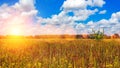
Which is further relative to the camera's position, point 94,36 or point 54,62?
Answer: point 94,36

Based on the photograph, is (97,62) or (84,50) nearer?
(97,62)

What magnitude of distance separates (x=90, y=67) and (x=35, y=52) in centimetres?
408

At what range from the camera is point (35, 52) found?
14242 mm

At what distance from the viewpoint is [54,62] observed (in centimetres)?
1115

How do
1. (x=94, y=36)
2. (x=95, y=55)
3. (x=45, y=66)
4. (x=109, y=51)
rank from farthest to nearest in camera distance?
(x=94, y=36)
(x=109, y=51)
(x=95, y=55)
(x=45, y=66)

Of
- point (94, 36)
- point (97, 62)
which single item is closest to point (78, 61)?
point (97, 62)

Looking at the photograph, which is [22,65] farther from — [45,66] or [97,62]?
[97,62]

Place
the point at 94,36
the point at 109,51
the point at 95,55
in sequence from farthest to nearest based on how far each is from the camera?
the point at 94,36 < the point at 109,51 < the point at 95,55

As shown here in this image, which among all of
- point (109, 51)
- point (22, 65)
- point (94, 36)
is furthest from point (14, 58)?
point (94, 36)

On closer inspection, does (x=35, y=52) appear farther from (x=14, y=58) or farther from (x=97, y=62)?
(x=97, y=62)

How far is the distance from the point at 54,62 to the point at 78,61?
4.61ft

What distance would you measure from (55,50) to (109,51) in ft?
9.94

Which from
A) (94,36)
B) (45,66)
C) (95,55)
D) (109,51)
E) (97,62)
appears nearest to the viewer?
(45,66)

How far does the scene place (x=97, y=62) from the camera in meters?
11.9
